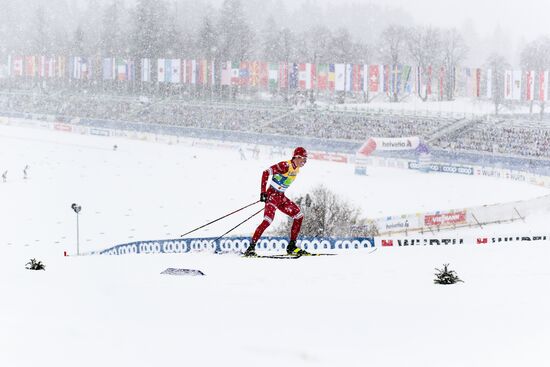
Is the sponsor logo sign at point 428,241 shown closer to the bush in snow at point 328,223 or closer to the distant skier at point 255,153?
the bush in snow at point 328,223

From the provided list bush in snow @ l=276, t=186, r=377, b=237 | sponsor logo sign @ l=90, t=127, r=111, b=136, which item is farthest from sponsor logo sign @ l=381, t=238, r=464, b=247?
sponsor logo sign @ l=90, t=127, r=111, b=136

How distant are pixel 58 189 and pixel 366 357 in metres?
46.3

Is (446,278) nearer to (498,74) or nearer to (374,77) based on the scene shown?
(374,77)

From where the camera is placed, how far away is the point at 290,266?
52.2 ft

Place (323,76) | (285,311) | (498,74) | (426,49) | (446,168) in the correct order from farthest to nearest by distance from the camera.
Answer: (426,49) → (498,74) → (323,76) → (446,168) → (285,311)

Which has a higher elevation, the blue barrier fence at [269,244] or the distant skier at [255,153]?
the distant skier at [255,153]

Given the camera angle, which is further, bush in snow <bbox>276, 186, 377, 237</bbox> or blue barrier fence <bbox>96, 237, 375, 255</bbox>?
bush in snow <bbox>276, 186, 377, 237</bbox>

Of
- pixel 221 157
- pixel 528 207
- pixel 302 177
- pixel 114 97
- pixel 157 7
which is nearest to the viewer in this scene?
pixel 528 207

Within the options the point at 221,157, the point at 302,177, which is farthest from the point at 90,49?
the point at 302,177

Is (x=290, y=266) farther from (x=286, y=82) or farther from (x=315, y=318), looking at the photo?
(x=286, y=82)

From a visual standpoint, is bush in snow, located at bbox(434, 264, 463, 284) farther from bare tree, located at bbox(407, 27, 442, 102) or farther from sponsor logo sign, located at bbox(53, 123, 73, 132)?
bare tree, located at bbox(407, 27, 442, 102)

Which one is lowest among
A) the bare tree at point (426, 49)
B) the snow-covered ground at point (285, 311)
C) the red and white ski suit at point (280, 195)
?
the snow-covered ground at point (285, 311)

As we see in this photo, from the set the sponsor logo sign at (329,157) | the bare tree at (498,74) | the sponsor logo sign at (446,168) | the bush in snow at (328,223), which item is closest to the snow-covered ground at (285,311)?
the bush in snow at (328,223)

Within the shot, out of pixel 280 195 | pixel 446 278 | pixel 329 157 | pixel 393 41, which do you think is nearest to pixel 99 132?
pixel 329 157
